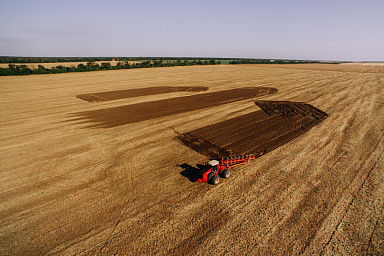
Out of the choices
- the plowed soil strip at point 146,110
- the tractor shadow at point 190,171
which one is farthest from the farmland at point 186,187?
the plowed soil strip at point 146,110

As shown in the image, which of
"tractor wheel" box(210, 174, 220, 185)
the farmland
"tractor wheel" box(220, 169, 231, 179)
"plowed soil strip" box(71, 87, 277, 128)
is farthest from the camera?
"plowed soil strip" box(71, 87, 277, 128)

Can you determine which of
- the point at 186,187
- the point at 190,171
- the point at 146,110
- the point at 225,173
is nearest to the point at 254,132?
the point at 225,173

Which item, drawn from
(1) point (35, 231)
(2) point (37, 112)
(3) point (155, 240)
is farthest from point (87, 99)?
(3) point (155, 240)

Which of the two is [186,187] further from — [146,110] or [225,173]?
[146,110]

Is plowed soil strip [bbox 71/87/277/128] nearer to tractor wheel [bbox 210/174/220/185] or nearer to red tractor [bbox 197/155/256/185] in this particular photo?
red tractor [bbox 197/155/256/185]

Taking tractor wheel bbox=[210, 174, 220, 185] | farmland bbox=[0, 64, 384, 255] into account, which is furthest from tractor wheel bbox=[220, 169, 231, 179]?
tractor wheel bbox=[210, 174, 220, 185]

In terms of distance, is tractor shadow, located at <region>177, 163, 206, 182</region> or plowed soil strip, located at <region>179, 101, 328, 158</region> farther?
plowed soil strip, located at <region>179, 101, 328, 158</region>

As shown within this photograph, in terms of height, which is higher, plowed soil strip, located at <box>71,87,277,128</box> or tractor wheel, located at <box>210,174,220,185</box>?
plowed soil strip, located at <box>71,87,277,128</box>
